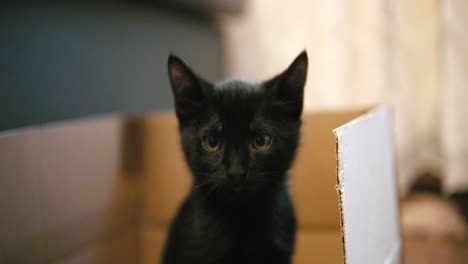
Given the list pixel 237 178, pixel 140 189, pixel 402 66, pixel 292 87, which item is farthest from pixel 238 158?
pixel 402 66

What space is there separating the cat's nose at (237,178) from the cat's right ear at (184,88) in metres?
0.17

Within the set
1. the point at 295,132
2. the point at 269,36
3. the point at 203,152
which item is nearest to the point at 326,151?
the point at 295,132

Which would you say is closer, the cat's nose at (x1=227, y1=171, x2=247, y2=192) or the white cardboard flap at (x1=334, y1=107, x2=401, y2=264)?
the white cardboard flap at (x1=334, y1=107, x2=401, y2=264)

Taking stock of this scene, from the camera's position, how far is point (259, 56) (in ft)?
5.96

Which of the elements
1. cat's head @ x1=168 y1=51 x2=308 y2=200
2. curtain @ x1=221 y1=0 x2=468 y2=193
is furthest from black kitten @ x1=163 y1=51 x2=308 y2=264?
curtain @ x1=221 y1=0 x2=468 y2=193

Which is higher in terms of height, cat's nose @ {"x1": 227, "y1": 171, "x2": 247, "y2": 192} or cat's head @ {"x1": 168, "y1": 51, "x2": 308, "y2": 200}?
cat's head @ {"x1": 168, "y1": 51, "x2": 308, "y2": 200}

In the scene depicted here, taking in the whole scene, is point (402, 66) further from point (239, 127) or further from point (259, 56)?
point (239, 127)

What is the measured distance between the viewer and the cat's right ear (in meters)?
→ 0.88

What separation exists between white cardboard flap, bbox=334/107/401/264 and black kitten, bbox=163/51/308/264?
0.53 feet

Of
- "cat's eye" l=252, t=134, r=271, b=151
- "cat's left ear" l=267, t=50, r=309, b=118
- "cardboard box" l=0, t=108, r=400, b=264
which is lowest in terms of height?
"cardboard box" l=0, t=108, r=400, b=264

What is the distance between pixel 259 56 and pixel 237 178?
1.07 metres

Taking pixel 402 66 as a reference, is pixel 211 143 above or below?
below

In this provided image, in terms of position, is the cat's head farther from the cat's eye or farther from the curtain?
the curtain

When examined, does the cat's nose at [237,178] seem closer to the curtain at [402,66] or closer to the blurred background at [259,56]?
the blurred background at [259,56]
